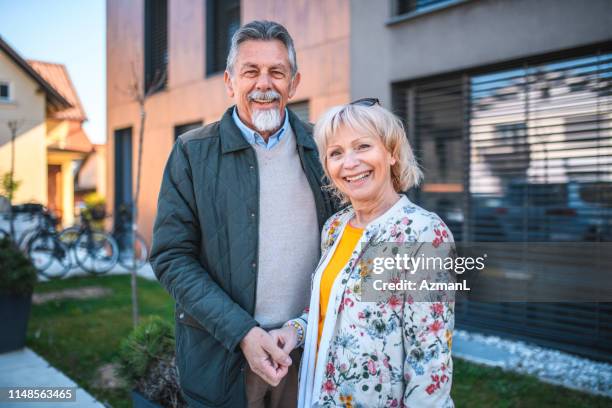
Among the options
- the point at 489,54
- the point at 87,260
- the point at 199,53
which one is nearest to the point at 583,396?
the point at 489,54

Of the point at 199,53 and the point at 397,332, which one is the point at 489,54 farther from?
the point at 199,53

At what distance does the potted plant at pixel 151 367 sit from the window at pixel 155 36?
28.9ft

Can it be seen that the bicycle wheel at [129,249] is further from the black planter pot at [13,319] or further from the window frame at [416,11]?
the window frame at [416,11]

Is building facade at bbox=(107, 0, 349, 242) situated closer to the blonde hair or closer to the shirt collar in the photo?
the shirt collar

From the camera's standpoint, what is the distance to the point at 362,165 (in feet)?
5.67

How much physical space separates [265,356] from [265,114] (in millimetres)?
949

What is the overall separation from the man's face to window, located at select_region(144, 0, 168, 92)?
9.50m

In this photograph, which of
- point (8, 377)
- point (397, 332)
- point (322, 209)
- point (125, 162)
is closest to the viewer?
point (397, 332)

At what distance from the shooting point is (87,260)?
10094mm

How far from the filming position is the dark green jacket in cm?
→ 185

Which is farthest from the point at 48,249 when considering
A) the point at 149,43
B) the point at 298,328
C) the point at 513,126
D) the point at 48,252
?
the point at 298,328

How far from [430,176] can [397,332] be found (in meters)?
4.66

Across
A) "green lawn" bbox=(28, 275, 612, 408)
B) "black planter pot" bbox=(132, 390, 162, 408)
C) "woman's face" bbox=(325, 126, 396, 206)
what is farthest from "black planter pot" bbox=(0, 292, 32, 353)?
"woman's face" bbox=(325, 126, 396, 206)

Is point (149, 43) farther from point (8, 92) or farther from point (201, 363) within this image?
point (201, 363)
